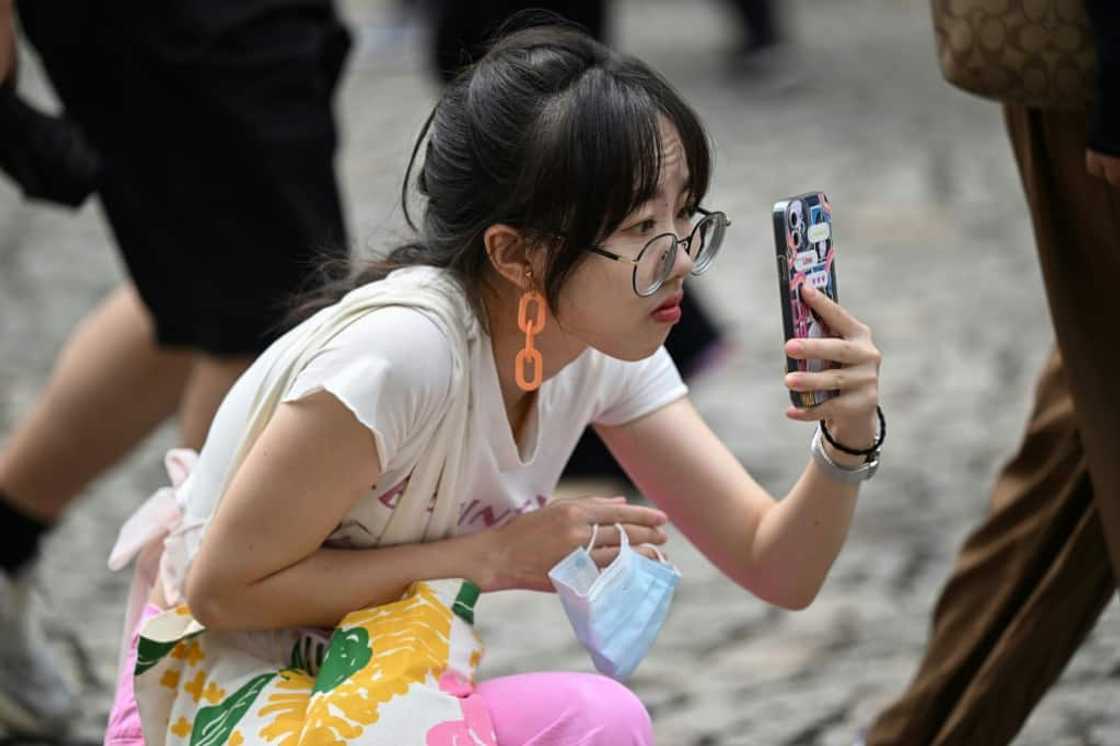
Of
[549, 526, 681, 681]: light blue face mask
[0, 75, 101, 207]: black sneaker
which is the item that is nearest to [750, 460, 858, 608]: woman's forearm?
[549, 526, 681, 681]: light blue face mask

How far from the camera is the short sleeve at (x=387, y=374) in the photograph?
1953mm

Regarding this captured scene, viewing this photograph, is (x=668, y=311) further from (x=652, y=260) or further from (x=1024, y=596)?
(x=1024, y=596)

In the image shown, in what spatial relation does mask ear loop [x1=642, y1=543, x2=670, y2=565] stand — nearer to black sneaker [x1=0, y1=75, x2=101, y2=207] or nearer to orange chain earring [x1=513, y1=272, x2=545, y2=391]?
orange chain earring [x1=513, y1=272, x2=545, y2=391]

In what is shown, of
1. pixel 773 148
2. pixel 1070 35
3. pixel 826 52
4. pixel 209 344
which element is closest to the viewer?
pixel 1070 35

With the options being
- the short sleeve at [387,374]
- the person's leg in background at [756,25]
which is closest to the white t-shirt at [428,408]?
the short sleeve at [387,374]

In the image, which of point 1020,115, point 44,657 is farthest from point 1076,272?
point 44,657

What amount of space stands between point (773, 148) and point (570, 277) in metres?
5.39

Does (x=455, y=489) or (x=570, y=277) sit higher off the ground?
(x=570, y=277)

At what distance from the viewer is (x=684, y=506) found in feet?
7.52

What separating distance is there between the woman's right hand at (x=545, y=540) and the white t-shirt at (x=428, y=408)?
65 millimetres

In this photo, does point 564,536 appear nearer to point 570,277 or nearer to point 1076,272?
point 570,277

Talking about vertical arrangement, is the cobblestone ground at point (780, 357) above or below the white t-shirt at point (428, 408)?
below

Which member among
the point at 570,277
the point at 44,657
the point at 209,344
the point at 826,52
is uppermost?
the point at 570,277

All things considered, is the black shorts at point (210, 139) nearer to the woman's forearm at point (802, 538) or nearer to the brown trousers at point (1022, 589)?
the woman's forearm at point (802, 538)
